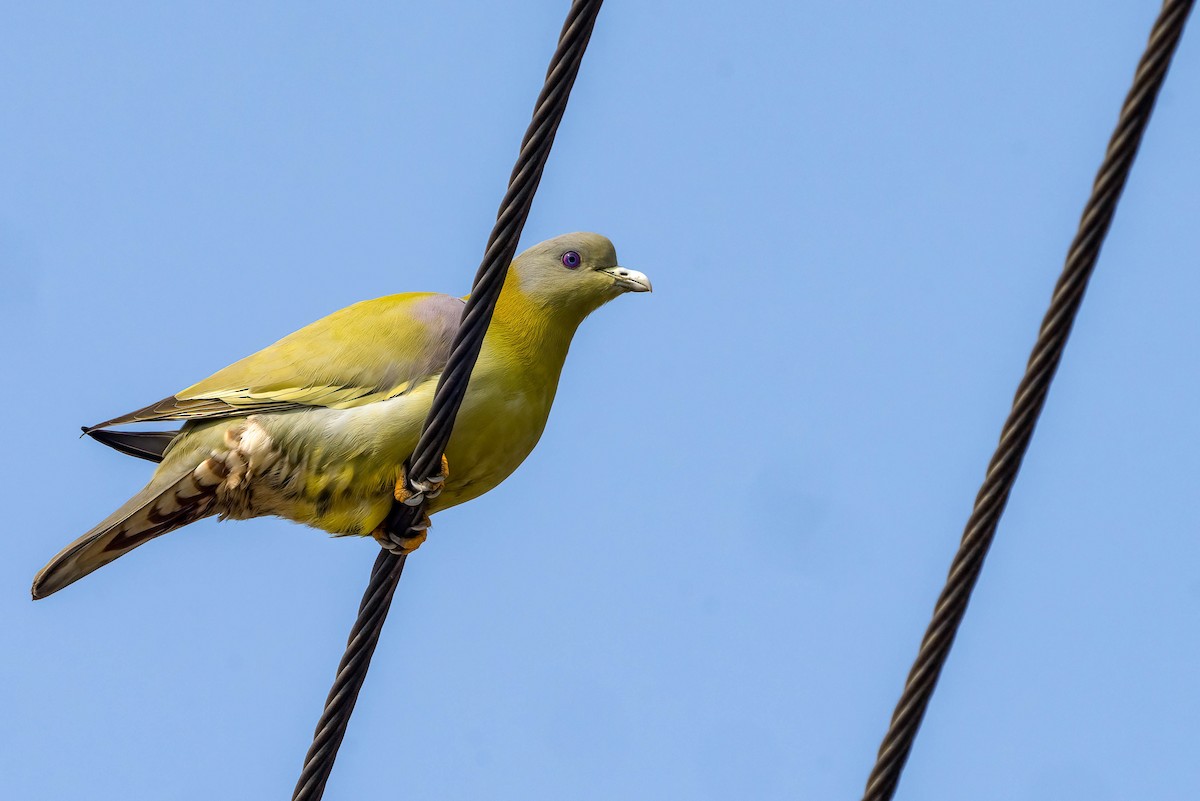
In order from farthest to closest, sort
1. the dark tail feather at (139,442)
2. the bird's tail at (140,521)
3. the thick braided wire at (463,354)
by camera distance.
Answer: the dark tail feather at (139,442) < the bird's tail at (140,521) < the thick braided wire at (463,354)

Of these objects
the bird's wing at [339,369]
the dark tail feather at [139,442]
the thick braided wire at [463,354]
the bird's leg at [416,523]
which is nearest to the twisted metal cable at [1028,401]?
the thick braided wire at [463,354]

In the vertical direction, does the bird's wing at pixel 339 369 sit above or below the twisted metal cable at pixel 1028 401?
above

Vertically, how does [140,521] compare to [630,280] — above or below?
below

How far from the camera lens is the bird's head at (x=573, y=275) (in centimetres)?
585

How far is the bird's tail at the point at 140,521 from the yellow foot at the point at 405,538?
0.62 meters

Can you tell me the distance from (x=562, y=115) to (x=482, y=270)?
45 cm

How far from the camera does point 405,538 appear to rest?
199 inches

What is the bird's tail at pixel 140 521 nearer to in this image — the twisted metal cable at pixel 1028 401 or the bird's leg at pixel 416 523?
the bird's leg at pixel 416 523

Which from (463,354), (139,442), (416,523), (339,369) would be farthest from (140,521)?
(463,354)

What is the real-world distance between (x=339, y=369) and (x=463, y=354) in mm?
1597

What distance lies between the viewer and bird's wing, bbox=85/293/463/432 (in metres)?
5.12

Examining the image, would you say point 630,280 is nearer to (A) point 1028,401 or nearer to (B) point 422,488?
(B) point 422,488

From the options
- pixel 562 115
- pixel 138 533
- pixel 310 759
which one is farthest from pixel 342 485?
pixel 562 115

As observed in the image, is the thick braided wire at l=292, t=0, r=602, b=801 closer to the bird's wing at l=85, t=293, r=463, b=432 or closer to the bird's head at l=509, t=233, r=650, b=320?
the bird's wing at l=85, t=293, r=463, b=432
